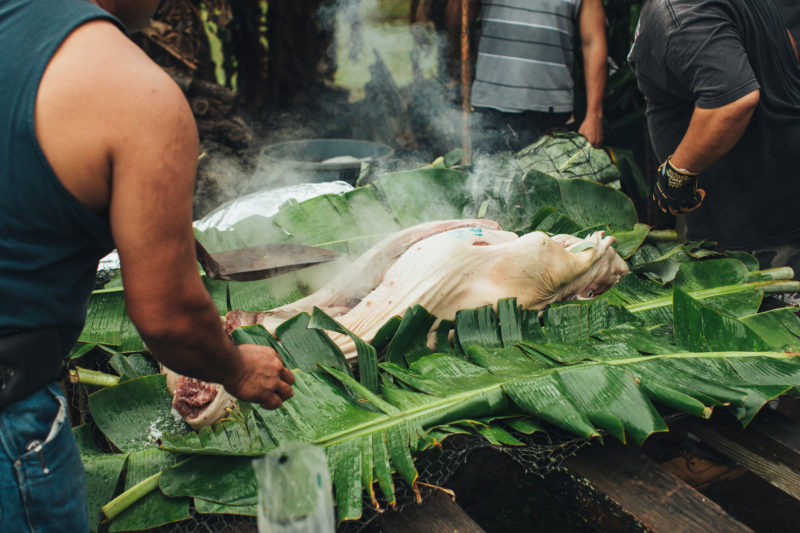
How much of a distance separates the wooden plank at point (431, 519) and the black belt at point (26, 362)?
3.28 ft

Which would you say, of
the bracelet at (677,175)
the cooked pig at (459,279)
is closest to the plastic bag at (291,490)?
the cooked pig at (459,279)

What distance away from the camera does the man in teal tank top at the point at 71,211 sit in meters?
0.98

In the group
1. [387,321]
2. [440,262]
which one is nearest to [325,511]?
[387,321]

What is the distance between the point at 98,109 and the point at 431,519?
1363 millimetres

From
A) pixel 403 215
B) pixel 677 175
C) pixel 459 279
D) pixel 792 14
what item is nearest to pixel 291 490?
pixel 459 279

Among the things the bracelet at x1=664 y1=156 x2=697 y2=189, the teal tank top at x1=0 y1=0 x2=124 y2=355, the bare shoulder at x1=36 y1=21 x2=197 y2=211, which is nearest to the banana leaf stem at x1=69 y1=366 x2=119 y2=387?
the teal tank top at x1=0 y1=0 x2=124 y2=355

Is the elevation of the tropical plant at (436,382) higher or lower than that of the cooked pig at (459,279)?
lower

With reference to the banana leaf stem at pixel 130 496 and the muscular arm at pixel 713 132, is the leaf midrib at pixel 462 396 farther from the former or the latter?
the muscular arm at pixel 713 132

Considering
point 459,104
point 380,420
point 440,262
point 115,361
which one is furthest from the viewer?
point 459,104

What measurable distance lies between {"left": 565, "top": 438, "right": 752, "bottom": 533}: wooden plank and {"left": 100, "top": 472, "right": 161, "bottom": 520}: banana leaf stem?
132cm

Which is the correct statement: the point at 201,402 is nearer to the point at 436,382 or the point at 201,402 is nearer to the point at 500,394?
the point at 436,382

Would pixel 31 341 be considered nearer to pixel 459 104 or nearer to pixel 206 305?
pixel 206 305

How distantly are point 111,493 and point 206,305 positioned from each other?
955 mm

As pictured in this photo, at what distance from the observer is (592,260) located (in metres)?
2.71
